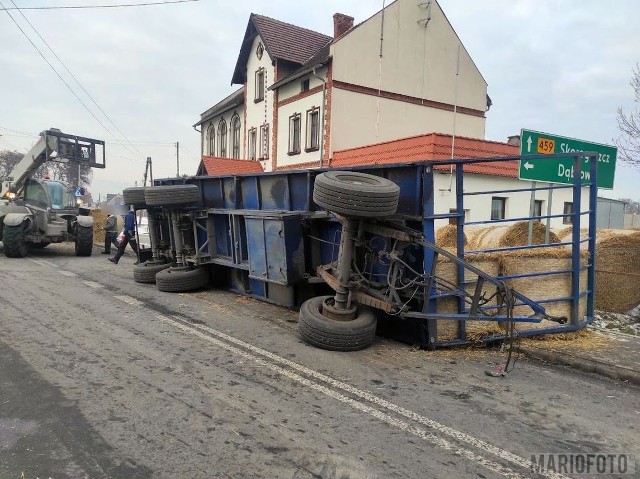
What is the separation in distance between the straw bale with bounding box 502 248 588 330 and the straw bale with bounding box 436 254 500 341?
0.94 ft

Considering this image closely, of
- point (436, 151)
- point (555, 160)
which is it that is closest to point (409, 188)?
point (555, 160)

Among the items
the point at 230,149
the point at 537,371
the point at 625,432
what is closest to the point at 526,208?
the point at 537,371

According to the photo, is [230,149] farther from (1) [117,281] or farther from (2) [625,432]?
(2) [625,432]

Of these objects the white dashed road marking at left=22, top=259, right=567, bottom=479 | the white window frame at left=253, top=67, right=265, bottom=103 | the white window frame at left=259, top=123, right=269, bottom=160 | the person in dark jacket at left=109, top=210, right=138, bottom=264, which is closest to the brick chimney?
the white window frame at left=253, top=67, right=265, bottom=103

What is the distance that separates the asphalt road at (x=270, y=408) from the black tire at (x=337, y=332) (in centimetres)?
12

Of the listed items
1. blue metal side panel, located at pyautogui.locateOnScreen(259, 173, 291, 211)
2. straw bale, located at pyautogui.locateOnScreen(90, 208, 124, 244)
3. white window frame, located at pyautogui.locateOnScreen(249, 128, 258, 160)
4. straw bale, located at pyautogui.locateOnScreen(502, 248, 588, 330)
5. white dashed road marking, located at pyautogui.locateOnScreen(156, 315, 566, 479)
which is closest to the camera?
white dashed road marking, located at pyautogui.locateOnScreen(156, 315, 566, 479)

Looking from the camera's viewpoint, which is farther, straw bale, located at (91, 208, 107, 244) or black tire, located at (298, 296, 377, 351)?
straw bale, located at (91, 208, 107, 244)

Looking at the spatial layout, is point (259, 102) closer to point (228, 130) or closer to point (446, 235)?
point (228, 130)

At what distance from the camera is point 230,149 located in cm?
3412

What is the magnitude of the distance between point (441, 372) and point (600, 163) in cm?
409

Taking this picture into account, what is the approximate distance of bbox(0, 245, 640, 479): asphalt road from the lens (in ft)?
9.86

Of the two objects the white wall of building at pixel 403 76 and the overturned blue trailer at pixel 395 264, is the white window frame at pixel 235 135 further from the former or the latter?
the overturned blue trailer at pixel 395 264

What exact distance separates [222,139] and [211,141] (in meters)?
2.87

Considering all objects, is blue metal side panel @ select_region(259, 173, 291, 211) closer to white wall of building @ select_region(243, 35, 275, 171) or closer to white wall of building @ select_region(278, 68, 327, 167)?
white wall of building @ select_region(278, 68, 327, 167)
